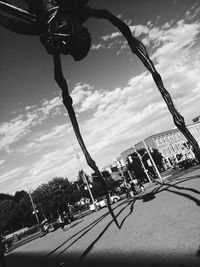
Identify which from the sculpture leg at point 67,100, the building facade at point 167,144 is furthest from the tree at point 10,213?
the sculpture leg at point 67,100

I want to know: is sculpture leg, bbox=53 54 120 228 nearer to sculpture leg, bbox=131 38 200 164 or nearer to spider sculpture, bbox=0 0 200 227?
spider sculpture, bbox=0 0 200 227

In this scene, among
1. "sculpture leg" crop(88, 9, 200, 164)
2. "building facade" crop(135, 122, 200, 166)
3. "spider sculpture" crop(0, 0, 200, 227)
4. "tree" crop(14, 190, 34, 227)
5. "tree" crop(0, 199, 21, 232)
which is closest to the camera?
"spider sculpture" crop(0, 0, 200, 227)

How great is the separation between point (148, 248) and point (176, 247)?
0.91 meters

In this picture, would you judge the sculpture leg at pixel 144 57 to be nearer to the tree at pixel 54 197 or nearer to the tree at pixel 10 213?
the tree at pixel 54 197

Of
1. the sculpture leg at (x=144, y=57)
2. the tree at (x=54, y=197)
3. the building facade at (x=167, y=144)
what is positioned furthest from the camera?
the building facade at (x=167, y=144)

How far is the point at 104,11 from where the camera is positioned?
1.73 meters

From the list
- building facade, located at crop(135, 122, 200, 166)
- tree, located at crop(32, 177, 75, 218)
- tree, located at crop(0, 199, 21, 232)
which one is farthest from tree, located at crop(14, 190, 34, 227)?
building facade, located at crop(135, 122, 200, 166)

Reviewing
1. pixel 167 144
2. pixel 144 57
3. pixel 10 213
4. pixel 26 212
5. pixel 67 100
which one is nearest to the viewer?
pixel 144 57

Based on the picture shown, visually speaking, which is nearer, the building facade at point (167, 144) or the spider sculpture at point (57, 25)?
the spider sculpture at point (57, 25)

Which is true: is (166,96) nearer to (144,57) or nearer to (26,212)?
(144,57)

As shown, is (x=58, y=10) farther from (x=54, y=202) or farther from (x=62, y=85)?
(x=54, y=202)

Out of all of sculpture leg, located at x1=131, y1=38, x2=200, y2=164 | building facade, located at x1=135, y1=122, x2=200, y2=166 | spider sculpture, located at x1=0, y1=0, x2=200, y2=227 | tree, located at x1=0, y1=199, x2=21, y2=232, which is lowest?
sculpture leg, located at x1=131, y1=38, x2=200, y2=164

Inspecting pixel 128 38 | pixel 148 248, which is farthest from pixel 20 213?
pixel 128 38

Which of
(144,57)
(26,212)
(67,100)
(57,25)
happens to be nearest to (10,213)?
(26,212)
